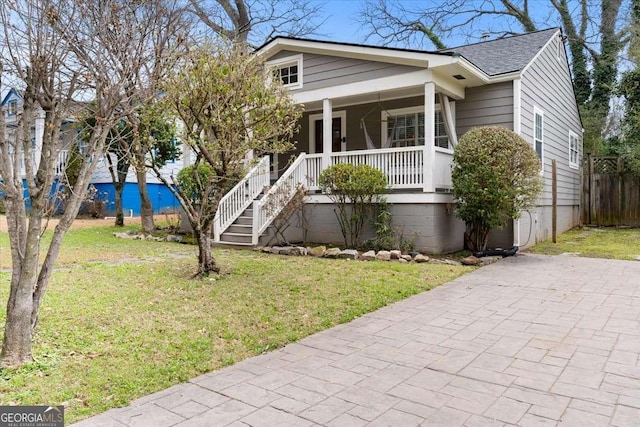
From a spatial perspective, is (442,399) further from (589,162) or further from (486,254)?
(589,162)

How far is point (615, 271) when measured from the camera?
7598 millimetres

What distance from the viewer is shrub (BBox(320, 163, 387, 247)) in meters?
9.46

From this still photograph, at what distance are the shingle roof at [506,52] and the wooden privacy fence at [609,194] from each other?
5.52m

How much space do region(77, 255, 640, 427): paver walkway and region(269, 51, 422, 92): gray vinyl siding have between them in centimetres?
638

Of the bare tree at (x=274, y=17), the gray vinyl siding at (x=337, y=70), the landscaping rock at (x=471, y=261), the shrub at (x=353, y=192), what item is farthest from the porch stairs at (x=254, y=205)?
the bare tree at (x=274, y=17)

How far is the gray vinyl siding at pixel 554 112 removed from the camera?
433 inches

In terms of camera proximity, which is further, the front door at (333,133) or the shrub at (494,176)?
the front door at (333,133)

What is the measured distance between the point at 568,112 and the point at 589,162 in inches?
87.3

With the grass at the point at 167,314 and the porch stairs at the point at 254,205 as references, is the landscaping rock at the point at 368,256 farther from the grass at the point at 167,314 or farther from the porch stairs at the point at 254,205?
the porch stairs at the point at 254,205

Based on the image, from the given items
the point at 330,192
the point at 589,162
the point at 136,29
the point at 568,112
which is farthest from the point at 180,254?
the point at 589,162

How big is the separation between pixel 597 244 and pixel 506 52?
5.48 meters

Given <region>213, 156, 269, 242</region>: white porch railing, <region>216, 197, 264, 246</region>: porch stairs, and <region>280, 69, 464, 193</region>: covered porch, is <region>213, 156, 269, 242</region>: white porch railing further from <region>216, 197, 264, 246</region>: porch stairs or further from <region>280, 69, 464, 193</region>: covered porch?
<region>280, 69, 464, 193</region>: covered porch

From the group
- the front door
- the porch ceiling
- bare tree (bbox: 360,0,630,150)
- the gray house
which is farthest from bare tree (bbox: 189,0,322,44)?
the porch ceiling

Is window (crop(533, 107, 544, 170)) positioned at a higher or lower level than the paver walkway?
higher
